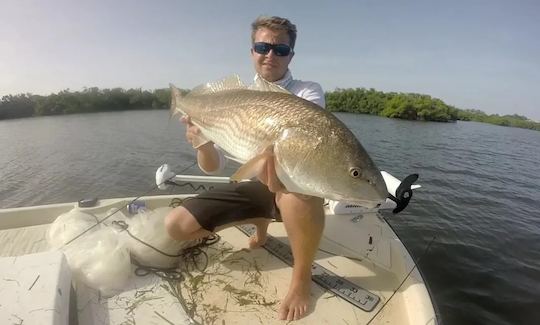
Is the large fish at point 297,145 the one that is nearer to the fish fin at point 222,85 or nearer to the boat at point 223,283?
the fish fin at point 222,85

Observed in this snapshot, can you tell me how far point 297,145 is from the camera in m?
1.97

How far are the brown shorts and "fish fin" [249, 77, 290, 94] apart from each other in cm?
109

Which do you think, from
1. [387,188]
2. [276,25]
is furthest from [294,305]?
[276,25]

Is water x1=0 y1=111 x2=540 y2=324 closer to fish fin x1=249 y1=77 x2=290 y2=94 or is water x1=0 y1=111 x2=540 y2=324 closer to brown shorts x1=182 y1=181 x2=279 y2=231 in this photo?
brown shorts x1=182 y1=181 x2=279 y2=231

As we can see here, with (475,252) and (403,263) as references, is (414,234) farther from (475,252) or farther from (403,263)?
(403,263)

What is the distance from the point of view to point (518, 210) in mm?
9938

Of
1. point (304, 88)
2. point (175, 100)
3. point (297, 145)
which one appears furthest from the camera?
point (175, 100)

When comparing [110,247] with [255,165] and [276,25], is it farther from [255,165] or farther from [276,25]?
[276,25]

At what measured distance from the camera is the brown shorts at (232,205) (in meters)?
3.16

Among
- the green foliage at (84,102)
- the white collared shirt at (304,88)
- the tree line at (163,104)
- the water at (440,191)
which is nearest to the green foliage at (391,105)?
the tree line at (163,104)

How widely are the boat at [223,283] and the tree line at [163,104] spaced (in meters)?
10.2

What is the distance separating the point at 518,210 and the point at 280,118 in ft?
36.0

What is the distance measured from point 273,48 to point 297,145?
5.25ft

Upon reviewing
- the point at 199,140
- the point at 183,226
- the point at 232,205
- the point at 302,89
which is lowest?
the point at 183,226
